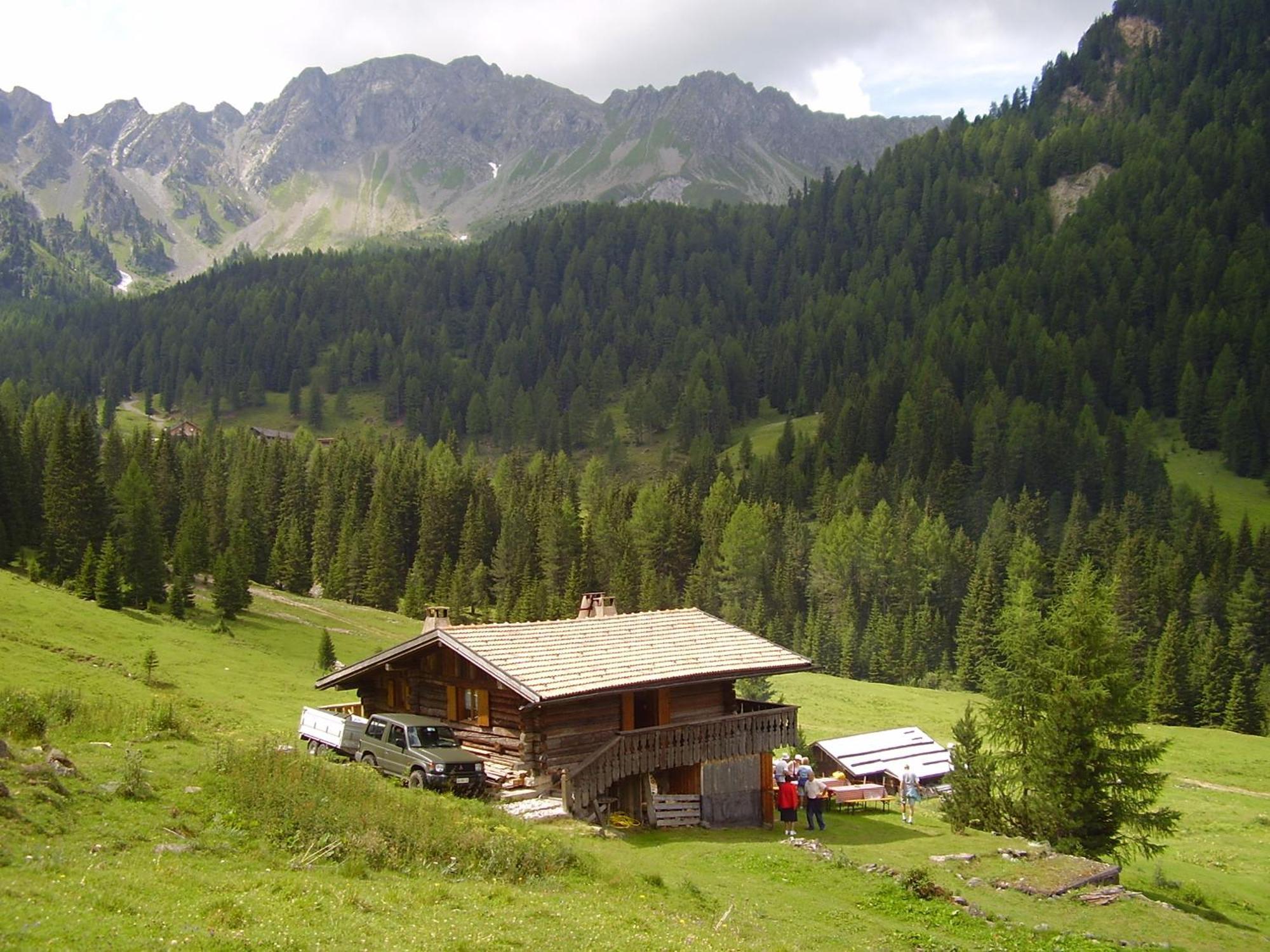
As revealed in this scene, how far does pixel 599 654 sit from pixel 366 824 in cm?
1239

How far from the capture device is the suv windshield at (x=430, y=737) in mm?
28516

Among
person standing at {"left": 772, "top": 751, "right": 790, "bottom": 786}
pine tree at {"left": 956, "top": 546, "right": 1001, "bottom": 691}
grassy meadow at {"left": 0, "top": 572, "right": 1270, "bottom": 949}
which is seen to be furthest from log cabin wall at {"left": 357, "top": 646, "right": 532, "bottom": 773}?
pine tree at {"left": 956, "top": 546, "right": 1001, "bottom": 691}

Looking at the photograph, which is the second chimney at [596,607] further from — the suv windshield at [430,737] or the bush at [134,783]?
the bush at [134,783]

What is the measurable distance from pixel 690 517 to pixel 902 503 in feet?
93.8

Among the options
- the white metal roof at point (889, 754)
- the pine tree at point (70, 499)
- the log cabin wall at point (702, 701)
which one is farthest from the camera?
the pine tree at point (70, 499)

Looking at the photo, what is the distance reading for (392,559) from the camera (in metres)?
114

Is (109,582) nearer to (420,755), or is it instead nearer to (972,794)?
(420,755)

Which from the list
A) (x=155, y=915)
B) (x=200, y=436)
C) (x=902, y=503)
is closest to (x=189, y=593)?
(x=155, y=915)

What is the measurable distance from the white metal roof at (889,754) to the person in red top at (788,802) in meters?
16.9

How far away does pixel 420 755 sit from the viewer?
27.8 meters

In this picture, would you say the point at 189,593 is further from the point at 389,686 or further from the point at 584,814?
the point at 584,814

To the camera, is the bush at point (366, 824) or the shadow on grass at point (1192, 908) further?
the shadow on grass at point (1192, 908)

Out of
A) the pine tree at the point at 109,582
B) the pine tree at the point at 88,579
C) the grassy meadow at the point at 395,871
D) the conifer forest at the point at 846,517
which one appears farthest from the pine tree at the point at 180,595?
the grassy meadow at the point at 395,871

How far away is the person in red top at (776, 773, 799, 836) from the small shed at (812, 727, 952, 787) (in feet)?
55.6
